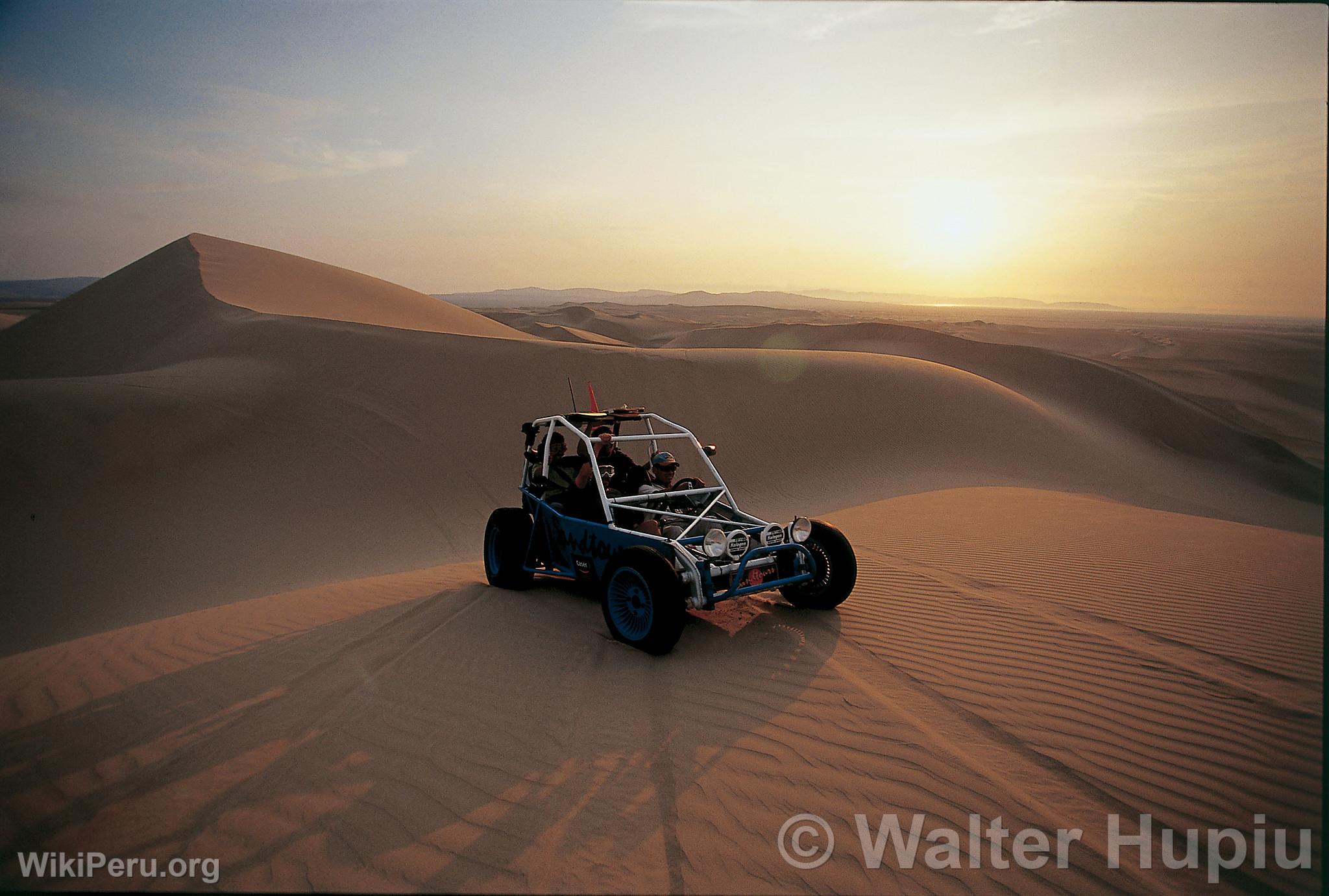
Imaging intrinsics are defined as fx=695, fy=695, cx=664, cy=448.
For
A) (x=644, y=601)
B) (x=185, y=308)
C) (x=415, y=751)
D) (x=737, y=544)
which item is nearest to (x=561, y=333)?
(x=185, y=308)

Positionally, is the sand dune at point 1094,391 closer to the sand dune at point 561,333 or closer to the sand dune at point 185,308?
the sand dune at point 561,333

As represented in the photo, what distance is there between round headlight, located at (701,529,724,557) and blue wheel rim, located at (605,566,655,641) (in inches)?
23.7

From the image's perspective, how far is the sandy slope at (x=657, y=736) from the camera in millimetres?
3291

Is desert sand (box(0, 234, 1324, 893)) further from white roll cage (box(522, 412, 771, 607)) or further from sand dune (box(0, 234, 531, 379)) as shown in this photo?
sand dune (box(0, 234, 531, 379))

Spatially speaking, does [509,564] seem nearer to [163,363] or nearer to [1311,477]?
[1311,477]

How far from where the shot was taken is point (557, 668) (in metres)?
5.50

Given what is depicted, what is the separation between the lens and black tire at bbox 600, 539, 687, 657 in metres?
5.44

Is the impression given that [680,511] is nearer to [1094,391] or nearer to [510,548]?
[510,548]

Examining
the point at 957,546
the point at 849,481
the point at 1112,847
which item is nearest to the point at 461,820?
the point at 1112,847

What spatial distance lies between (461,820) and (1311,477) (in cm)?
449

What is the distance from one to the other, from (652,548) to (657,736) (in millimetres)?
1657

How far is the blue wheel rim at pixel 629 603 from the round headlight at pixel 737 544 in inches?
32.0

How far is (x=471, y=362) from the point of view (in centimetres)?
1862

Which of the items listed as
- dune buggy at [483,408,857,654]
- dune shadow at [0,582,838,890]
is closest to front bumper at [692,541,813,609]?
dune buggy at [483,408,857,654]
